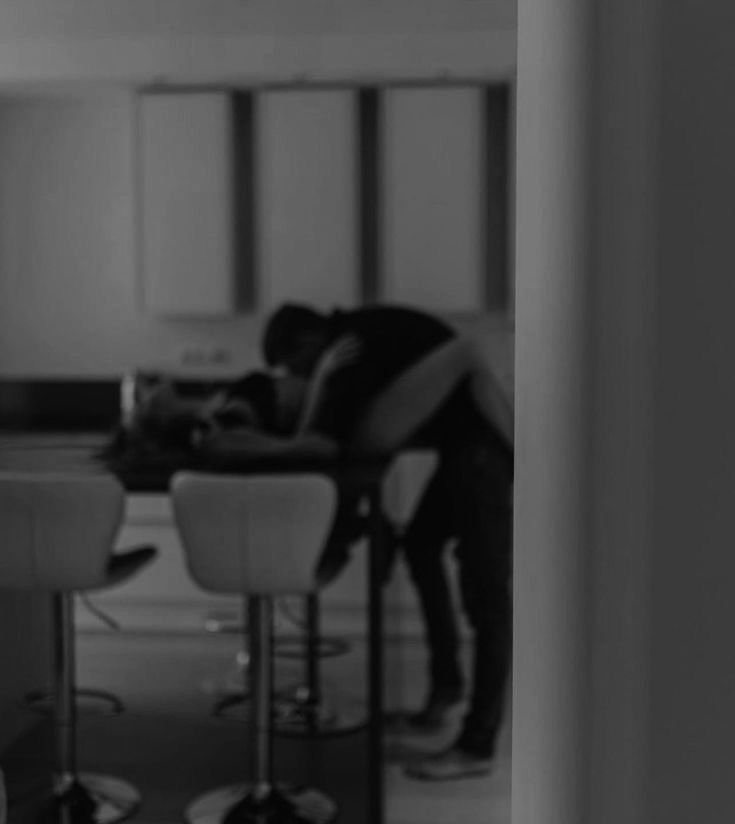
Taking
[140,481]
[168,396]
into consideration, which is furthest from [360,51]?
[140,481]

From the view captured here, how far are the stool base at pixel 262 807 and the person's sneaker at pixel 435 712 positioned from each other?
65cm

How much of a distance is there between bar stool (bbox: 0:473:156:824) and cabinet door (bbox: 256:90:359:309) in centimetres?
228

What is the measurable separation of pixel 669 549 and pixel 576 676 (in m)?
0.07

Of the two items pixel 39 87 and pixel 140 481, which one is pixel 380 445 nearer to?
pixel 140 481

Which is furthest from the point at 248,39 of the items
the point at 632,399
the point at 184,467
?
the point at 632,399

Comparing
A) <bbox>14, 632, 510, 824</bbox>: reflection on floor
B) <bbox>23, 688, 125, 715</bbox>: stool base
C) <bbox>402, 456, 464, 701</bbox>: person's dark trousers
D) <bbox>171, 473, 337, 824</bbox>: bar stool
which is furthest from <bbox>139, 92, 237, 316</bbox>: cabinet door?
<bbox>171, 473, 337, 824</bbox>: bar stool

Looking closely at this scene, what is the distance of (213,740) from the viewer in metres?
3.90

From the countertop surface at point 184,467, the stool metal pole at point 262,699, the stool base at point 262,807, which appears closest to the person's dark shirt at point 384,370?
the countertop surface at point 184,467

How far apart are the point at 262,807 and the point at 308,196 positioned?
2.81m

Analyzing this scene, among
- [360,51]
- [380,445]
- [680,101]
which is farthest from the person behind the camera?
[360,51]

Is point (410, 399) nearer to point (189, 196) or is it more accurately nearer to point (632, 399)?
point (189, 196)

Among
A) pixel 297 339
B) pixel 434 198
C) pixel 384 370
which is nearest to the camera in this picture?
Answer: pixel 384 370

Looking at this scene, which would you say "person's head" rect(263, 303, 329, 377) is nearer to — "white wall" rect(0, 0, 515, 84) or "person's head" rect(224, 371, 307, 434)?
"person's head" rect(224, 371, 307, 434)

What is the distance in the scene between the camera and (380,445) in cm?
337
